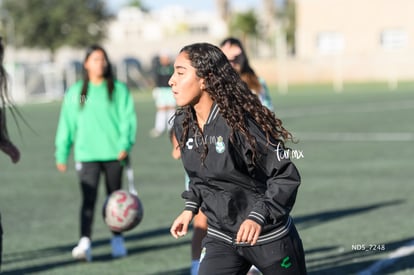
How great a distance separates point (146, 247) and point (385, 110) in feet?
66.5

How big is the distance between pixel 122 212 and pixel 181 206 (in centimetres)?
372

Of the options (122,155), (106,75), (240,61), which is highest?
(240,61)

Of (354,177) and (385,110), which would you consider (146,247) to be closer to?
(354,177)

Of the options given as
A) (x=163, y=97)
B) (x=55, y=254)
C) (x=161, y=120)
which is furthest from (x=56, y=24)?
(x=55, y=254)

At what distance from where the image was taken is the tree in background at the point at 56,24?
6469 centimetres

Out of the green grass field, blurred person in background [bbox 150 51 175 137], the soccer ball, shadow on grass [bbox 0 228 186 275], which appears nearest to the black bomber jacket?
the green grass field

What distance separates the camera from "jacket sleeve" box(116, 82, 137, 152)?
29.5ft

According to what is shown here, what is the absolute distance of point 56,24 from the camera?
6512 cm

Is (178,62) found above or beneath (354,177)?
above

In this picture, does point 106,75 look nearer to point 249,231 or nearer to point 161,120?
point 249,231

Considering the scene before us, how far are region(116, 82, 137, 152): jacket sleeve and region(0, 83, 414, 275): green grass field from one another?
1.11 metres

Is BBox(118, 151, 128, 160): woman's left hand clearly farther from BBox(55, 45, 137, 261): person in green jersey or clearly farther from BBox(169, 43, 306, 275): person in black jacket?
BBox(169, 43, 306, 275): person in black jacket

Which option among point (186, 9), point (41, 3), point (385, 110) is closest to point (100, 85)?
point (385, 110)

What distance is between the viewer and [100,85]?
29.7ft
